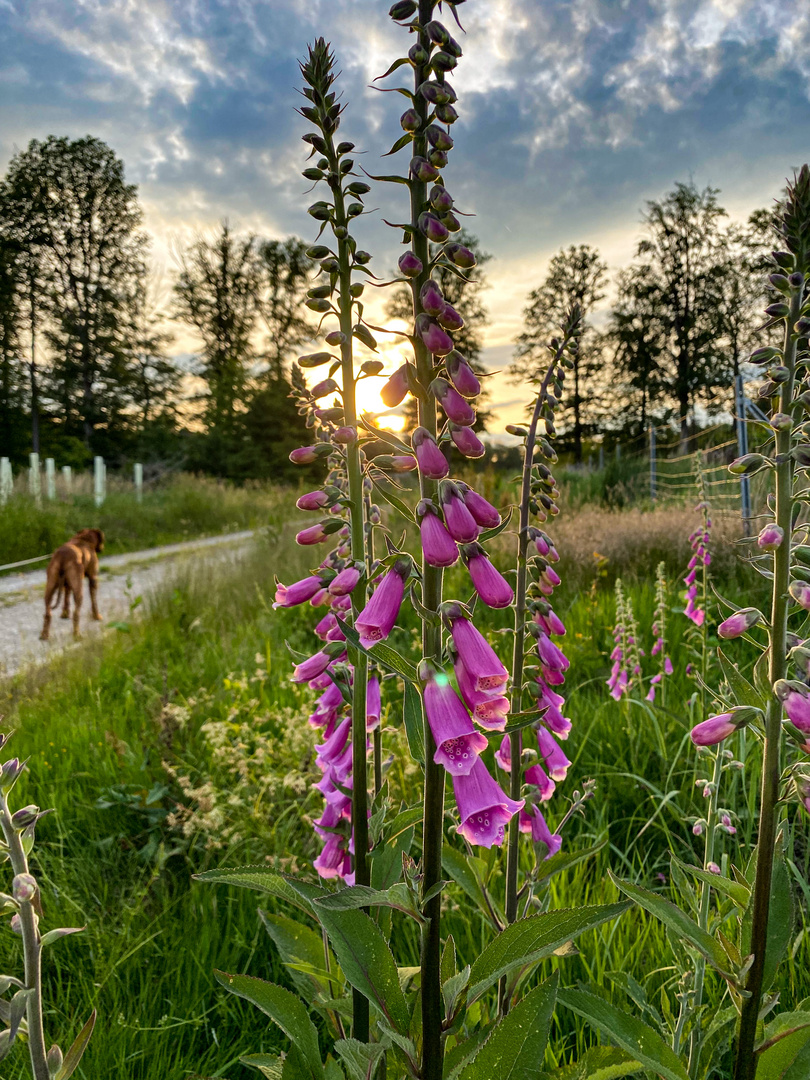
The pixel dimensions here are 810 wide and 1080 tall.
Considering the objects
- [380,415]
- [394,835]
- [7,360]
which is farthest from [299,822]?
[7,360]

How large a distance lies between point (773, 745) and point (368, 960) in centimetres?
83

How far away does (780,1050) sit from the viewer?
120 cm

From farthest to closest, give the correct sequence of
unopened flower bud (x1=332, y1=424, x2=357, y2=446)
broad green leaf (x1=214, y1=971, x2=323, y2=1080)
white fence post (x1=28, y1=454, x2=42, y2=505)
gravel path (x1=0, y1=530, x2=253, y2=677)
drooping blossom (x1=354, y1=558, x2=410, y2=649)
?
1. white fence post (x1=28, y1=454, x2=42, y2=505)
2. gravel path (x1=0, y1=530, x2=253, y2=677)
3. unopened flower bud (x1=332, y1=424, x2=357, y2=446)
4. broad green leaf (x1=214, y1=971, x2=323, y2=1080)
5. drooping blossom (x1=354, y1=558, x2=410, y2=649)

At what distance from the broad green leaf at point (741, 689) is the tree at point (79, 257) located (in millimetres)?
38132

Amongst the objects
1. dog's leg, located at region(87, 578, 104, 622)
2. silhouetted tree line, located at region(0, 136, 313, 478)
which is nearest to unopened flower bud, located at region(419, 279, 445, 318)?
dog's leg, located at region(87, 578, 104, 622)

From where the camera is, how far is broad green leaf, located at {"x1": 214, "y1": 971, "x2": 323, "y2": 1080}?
51.1 inches

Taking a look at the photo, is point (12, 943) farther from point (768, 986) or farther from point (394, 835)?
point (768, 986)

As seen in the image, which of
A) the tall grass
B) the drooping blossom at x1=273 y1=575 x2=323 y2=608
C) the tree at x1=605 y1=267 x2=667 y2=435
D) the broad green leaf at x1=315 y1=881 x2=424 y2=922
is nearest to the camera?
the broad green leaf at x1=315 y1=881 x2=424 y2=922

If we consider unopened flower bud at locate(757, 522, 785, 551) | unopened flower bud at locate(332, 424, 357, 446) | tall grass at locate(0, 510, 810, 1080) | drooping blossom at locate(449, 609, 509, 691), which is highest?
unopened flower bud at locate(332, 424, 357, 446)

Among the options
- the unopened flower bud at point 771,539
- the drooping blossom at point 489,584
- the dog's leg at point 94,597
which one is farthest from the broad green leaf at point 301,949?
the dog's leg at point 94,597

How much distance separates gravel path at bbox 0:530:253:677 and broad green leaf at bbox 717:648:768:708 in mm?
5561

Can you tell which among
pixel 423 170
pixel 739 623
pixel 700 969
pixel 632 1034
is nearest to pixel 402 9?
pixel 423 170

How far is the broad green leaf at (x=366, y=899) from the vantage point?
948 millimetres

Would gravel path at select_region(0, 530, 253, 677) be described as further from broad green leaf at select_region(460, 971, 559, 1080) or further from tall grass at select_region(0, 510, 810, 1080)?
broad green leaf at select_region(460, 971, 559, 1080)
